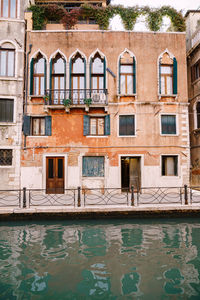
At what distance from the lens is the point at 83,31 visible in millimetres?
14961

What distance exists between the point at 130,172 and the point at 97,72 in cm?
703

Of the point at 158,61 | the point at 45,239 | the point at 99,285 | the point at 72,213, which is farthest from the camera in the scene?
the point at 158,61

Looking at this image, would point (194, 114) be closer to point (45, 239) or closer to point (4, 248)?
point (45, 239)

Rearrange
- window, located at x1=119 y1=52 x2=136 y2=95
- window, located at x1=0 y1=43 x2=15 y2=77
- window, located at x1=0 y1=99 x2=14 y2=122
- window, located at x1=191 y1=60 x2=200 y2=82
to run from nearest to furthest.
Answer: window, located at x1=0 y1=99 x2=14 y2=122
window, located at x1=0 y1=43 x2=15 y2=77
window, located at x1=119 y1=52 x2=136 y2=95
window, located at x1=191 y1=60 x2=200 y2=82

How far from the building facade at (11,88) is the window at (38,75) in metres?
0.68

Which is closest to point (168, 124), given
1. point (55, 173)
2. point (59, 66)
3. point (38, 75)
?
point (55, 173)

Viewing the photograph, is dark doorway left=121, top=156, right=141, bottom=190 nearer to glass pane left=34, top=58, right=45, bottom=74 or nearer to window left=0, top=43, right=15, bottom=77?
glass pane left=34, top=58, right=45, bottom=74

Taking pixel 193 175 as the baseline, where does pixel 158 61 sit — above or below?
above

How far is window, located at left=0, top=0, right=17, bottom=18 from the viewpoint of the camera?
14.8m

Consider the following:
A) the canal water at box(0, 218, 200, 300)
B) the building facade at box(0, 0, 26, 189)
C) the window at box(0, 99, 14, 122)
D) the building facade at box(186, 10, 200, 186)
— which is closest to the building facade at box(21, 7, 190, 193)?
the building facade at box(0, 0, 26, 189)

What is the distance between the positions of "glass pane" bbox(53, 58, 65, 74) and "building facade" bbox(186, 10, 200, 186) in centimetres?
918

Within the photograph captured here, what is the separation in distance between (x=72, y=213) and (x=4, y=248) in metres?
3.09

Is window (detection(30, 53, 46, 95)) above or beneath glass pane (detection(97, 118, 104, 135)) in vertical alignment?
above

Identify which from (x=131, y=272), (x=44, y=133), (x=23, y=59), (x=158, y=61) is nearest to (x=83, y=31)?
(x=23, y=59)
